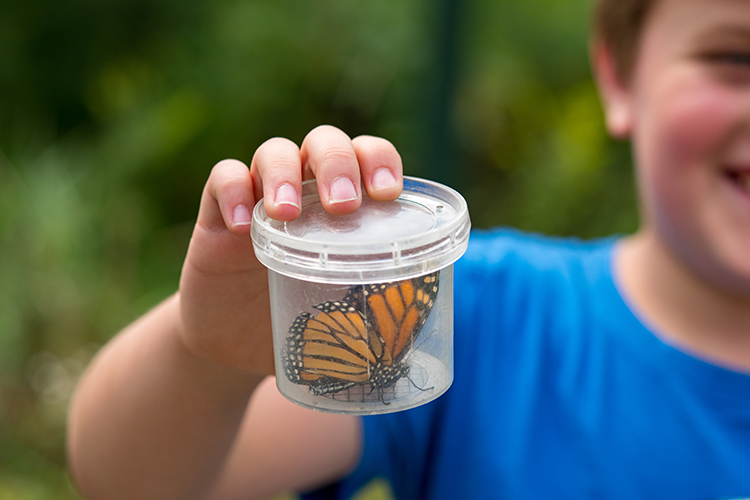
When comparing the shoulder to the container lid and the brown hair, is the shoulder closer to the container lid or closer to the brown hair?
the brown hair

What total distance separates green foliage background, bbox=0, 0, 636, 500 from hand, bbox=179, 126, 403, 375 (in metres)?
2.48

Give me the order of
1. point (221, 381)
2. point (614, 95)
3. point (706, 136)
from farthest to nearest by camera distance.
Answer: point (614, 95)
point (706, 136)
point (221, 381)

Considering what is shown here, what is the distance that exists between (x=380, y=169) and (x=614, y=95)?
3.75ft

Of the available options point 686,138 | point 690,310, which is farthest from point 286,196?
point 690,310

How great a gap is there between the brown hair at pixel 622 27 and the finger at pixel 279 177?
106 cm

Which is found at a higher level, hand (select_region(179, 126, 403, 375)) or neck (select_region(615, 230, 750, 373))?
hand (select_region(179, 126, 403, 375))

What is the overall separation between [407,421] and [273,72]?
3.37 m

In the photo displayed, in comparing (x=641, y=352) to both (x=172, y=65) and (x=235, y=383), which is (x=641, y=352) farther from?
(x=172, y=65)

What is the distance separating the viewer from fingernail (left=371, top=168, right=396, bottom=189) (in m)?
0.94

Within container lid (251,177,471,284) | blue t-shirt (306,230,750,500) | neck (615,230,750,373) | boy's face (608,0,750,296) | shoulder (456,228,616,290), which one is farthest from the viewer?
shoulder (456,228,616,290)

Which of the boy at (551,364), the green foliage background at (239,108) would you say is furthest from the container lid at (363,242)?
the green foliage background at (239,108)

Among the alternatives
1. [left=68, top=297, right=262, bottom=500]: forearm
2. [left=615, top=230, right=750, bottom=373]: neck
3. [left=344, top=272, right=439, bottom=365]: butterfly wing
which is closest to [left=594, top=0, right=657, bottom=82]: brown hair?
[left=615, top=230, right=750, bottom=373]: neck

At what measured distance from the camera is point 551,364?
1.67 meters

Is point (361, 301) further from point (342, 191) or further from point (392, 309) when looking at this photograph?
point (342, 191)
